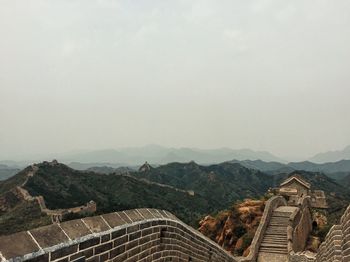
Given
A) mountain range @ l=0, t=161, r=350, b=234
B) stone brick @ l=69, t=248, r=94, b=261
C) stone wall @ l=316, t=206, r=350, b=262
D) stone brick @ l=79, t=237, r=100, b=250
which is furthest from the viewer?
mountain range @ l=0, t=161, r=350, b=234

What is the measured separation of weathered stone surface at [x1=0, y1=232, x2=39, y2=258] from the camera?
365 cm

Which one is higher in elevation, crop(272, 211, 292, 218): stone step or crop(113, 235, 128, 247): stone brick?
crop(113, 235, 128, 247): stone brick

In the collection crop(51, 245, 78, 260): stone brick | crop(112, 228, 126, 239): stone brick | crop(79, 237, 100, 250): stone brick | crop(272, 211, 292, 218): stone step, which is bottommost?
crop(272, 211, 292, 218): stone step

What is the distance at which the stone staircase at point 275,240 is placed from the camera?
69.7 ft

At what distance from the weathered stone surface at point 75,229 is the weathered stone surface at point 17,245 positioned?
0.68 meters

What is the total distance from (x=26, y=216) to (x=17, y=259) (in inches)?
2180

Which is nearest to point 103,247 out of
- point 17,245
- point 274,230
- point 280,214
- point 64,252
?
point 64,252

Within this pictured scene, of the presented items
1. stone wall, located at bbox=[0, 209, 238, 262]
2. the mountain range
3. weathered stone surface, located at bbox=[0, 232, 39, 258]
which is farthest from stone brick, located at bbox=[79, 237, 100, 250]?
the mountain range

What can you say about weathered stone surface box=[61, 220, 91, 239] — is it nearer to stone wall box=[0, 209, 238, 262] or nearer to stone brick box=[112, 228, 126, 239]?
stone wall box=[0, 209, 238, 262]

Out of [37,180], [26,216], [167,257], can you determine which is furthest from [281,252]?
[37,180]

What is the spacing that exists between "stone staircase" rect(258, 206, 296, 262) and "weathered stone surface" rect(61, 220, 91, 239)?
17.7 metres

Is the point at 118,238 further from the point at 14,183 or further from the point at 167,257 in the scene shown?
the point at 14,183

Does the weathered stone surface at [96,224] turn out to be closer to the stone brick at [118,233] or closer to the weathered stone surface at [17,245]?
the stone brick at [118,233]

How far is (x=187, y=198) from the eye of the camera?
313ft
